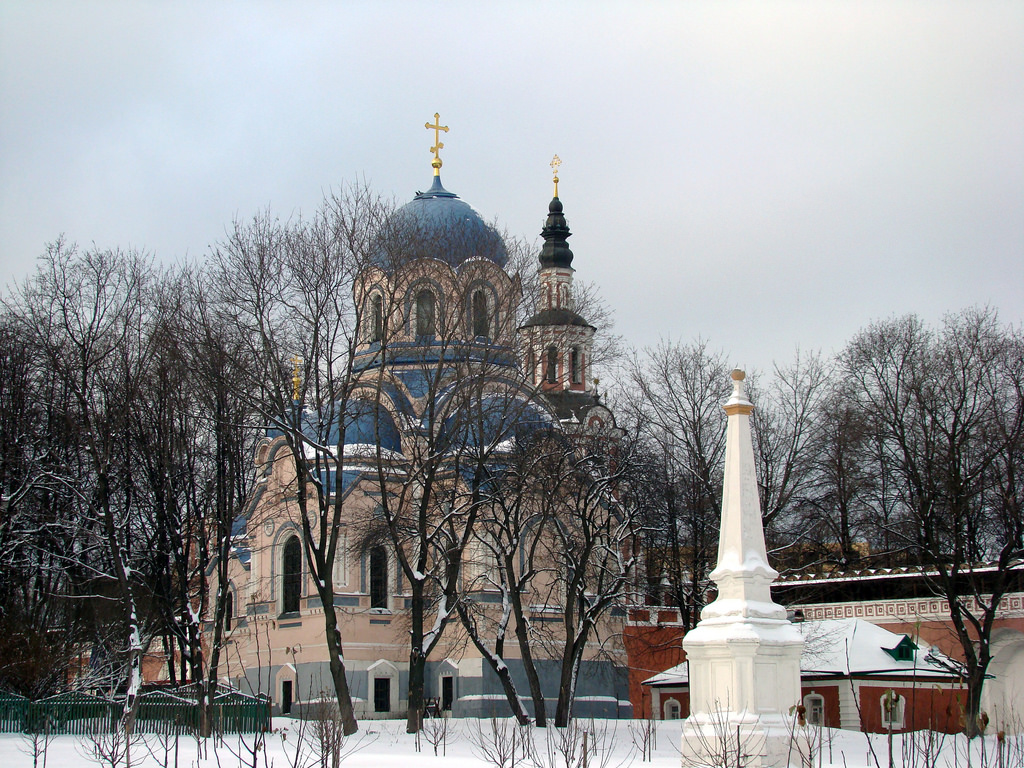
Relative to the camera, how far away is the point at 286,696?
104 feet

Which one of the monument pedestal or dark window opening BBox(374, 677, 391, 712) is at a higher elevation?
the monument pedestal

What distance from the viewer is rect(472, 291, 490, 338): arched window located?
84.3ft

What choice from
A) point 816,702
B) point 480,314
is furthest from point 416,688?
point 816,702

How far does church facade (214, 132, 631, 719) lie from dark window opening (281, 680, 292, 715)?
0.04m

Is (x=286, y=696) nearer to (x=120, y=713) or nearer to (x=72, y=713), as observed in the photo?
(x=120, y=713)

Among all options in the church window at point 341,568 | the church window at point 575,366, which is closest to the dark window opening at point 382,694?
the church window at point 341,568

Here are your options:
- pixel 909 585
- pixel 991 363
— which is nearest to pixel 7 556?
pixel 909 585

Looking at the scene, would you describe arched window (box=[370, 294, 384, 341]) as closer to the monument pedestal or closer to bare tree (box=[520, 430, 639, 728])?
bare tree (box=[520, 430, 639, 728])

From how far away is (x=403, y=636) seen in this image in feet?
103

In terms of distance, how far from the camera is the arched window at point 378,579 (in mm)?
31953

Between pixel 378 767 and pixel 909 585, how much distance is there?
52.2ft

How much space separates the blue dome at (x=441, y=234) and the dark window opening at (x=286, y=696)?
11.0m

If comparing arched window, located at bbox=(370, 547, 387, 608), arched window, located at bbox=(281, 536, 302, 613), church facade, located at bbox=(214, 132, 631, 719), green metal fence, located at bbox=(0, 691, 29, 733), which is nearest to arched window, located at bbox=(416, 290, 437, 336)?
church facade, located at bbox=(214, 132, 631, 719)

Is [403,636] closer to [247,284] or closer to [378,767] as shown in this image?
[247,284]
